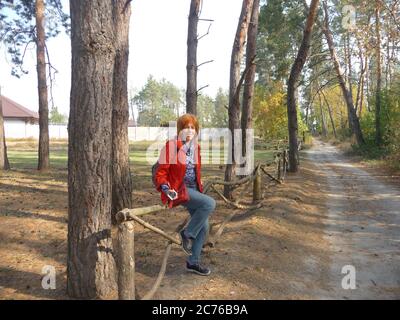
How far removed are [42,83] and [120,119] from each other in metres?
10.9

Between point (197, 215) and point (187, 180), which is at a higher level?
point (187, 180)

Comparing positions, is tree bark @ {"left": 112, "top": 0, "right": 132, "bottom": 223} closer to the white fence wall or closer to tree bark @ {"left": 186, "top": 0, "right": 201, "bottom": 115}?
tree bark @ {"left": 186, "top": 0, "right": 201, "bottom": 115}

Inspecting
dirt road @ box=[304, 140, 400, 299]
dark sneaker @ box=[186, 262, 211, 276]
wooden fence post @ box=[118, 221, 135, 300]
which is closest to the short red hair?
wooden fence post @ box=[118, 221, 135, 300]

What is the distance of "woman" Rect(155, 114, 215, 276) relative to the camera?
480 cm

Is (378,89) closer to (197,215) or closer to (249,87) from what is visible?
(249,87)

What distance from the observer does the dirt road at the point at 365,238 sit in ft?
17.5

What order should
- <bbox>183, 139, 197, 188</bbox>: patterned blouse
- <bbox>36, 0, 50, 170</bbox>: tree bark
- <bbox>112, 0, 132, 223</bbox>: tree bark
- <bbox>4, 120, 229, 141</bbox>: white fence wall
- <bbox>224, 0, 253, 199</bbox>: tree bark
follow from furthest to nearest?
1. <bbox>4, 120, 229, 141</bbox>: white fence wall
2. <bbox>36, 0, 50, 170</bbox>: tree bark
3. <bbox>224, 0, 253, 199</bbox>: tree bark
4. <bbox>112, 0, 132, 223</bbox>: tree bark
5. <bbox>183, 139, 197, 188</bbox>: patterned blouse

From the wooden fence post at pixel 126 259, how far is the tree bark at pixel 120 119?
3.85 metres

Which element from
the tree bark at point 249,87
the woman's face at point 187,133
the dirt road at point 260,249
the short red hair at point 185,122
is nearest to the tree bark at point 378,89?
the tree bark at point 249,87

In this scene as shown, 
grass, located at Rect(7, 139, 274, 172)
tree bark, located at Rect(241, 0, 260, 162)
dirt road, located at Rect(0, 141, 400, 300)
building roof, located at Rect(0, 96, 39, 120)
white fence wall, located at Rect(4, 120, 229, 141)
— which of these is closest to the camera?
dirt road, located at Rect(0, 141, 400, 300)

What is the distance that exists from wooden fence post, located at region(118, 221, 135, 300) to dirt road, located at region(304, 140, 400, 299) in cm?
236

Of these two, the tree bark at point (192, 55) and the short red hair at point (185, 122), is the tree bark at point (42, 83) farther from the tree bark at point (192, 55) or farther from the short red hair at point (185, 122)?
the short red hair at point (185, 122)

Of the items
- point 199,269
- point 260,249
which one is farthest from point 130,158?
point 199,269

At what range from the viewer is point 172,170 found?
15.9 feet
